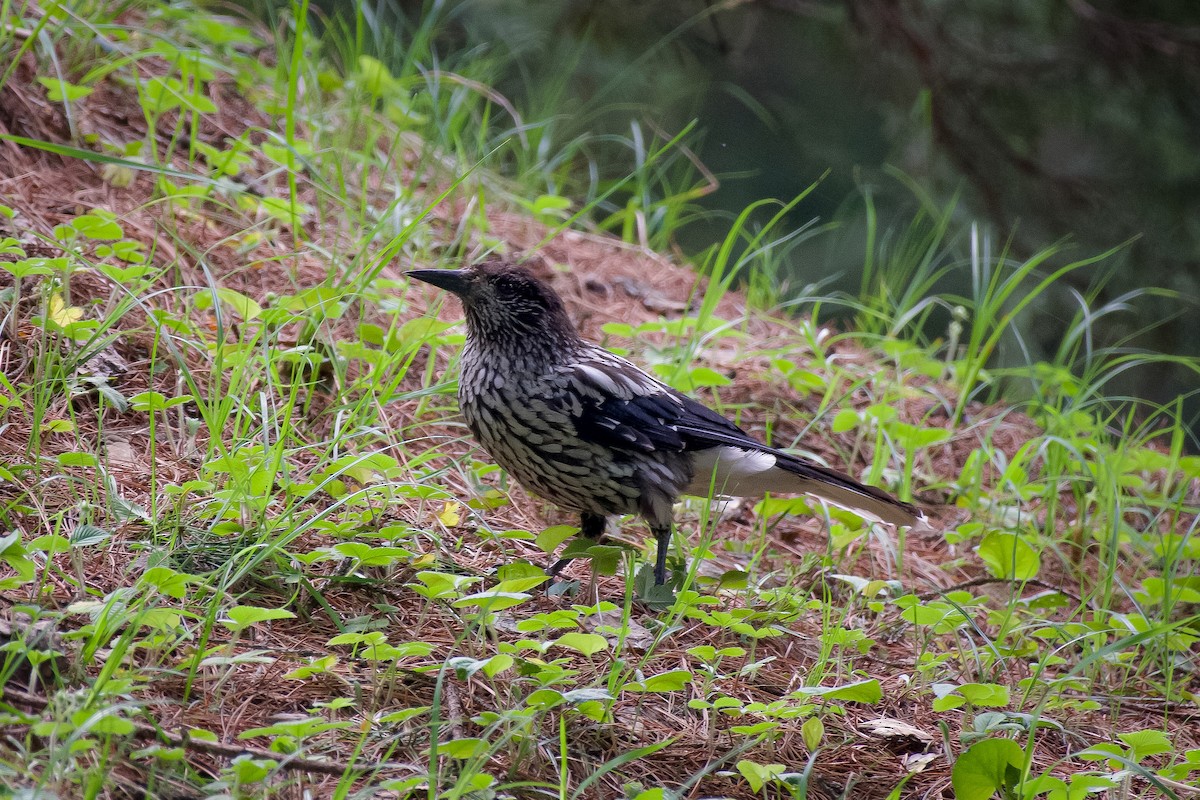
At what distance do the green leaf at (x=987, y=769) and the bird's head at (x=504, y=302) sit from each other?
1.75 m

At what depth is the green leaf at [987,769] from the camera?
217 centimetres

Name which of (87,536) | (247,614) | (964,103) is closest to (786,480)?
(247,614)

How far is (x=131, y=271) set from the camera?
10.2 feet

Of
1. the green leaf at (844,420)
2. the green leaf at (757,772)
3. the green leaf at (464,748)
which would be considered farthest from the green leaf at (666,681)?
the green leaf at (844,420)

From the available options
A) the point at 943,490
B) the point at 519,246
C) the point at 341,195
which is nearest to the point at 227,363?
the point at 341,195

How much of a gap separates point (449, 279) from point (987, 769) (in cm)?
210

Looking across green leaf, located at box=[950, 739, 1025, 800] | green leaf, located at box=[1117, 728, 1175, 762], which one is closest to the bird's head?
green leaf, located at box=[950, 739, 1025, 800]

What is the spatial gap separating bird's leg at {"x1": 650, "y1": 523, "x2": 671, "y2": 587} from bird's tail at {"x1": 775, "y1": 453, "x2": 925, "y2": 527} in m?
0.43

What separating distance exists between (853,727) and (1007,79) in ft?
13.8

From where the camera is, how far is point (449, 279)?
3287 mm

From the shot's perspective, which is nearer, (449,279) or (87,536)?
(87,536)

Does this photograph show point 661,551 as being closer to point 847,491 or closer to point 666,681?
point 847,491

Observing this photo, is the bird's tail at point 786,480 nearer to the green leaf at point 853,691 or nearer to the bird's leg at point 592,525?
the bird's leg at point 592,525

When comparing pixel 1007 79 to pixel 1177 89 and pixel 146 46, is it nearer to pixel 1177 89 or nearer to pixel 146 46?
pixel 1177 89
